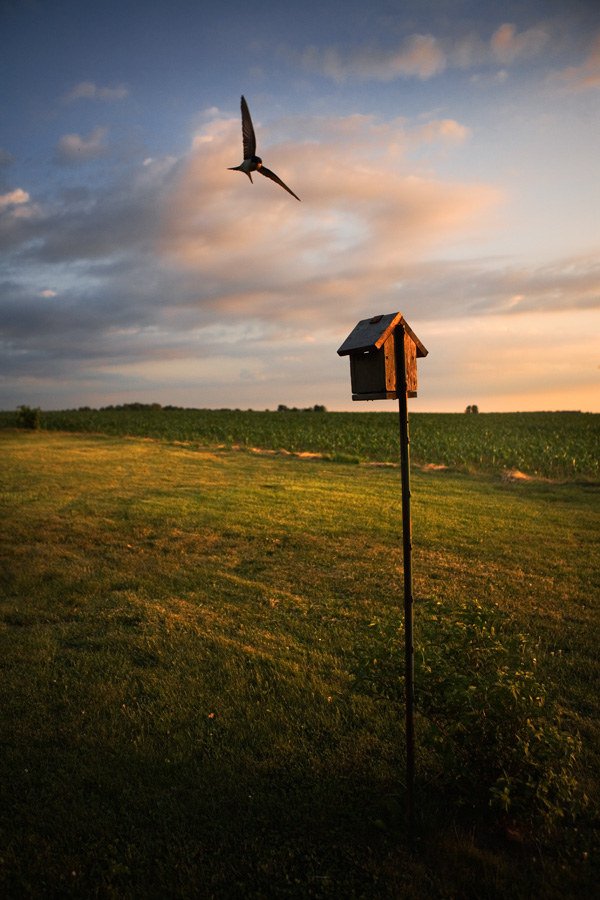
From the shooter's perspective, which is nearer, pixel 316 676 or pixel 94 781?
pixel 94 781

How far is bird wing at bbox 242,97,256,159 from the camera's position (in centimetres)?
421

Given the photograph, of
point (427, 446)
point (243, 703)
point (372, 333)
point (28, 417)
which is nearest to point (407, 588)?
point (372, 333)

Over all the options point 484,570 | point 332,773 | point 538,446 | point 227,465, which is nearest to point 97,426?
point 227,465

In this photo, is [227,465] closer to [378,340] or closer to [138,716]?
[138,716]

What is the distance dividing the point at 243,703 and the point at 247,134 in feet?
15.5

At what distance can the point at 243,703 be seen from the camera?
4.44 metres

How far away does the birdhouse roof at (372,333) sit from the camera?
3.20 metres

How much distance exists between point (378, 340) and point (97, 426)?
3640 centimetres

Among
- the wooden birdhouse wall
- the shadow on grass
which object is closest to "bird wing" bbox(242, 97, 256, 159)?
the wooden birdhouse wall

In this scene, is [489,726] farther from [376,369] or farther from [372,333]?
[372,333]

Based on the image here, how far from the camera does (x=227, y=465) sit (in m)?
18.9

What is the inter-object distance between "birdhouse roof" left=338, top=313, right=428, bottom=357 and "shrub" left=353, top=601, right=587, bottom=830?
1839 millimetres

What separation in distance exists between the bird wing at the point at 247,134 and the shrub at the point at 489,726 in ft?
12.7

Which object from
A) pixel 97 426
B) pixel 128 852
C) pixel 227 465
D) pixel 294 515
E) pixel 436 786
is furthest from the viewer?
pixel 97 426
